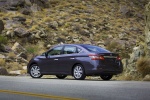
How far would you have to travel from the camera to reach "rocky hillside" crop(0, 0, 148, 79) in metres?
37.2

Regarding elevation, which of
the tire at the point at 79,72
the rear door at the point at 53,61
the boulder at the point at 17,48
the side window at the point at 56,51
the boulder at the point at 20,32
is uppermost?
the boulder at the point at 20,32

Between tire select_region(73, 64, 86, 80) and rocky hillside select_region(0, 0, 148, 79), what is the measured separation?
41.6 feet

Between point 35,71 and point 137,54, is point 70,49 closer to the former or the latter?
point 35,71

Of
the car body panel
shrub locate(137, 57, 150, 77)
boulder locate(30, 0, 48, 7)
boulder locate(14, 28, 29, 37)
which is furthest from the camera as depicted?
boulder locate(30, 0, 48, 7)

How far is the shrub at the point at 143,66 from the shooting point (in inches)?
733

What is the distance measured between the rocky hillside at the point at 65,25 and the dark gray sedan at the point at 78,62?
1078 centimetres

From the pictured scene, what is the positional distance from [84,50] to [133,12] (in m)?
33.4

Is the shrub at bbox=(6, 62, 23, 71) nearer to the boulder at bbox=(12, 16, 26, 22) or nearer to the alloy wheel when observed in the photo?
the alloy wheel

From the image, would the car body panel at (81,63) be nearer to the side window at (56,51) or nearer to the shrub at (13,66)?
the side window at (56,51)

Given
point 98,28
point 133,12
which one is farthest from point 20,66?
point 133,12

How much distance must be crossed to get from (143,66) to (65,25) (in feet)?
81.2

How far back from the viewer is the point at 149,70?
739 inches

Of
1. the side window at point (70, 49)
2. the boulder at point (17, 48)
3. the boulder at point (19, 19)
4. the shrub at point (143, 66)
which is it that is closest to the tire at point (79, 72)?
the side window at point (70, 49)

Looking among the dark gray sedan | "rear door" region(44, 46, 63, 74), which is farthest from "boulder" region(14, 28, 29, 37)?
"rear door" region(44, 46, 63, 74)
